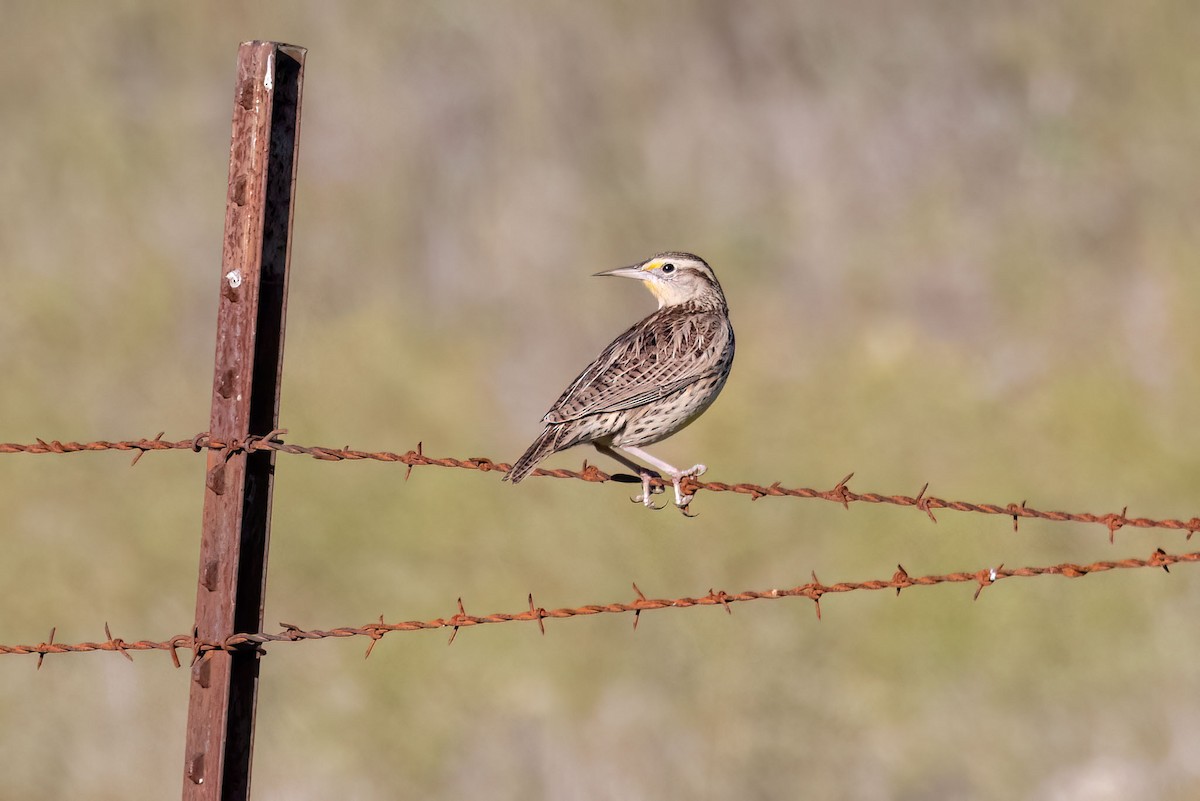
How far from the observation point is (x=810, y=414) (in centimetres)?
2234

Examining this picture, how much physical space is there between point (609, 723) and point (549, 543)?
7.41ft

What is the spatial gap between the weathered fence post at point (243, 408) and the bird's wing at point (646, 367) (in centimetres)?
278

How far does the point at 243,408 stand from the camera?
19.9 feet

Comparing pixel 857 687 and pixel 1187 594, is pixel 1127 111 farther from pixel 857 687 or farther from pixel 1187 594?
pixel 857 687

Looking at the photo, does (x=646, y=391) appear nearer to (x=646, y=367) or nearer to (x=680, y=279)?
(x=646, y=367)

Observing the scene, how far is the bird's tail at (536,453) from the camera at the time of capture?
26.2ft

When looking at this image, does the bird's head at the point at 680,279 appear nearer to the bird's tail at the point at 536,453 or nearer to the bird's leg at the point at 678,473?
the bird's leg at the point at 678,473

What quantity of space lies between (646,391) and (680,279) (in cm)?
155

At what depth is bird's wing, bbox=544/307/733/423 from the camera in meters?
8.91

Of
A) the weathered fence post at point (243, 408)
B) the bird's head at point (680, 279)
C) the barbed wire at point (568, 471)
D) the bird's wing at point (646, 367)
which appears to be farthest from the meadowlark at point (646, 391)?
the weathered fence post at point (243, 408)

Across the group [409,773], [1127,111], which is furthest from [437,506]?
[1127,111]

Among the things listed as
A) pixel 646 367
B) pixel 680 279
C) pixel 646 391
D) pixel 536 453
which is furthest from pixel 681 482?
pixel 680 279

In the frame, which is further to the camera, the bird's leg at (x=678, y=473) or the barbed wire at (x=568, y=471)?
the bird's leg at (x=678, y=473)

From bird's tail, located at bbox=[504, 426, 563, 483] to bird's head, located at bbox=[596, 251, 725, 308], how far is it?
1.83 m
